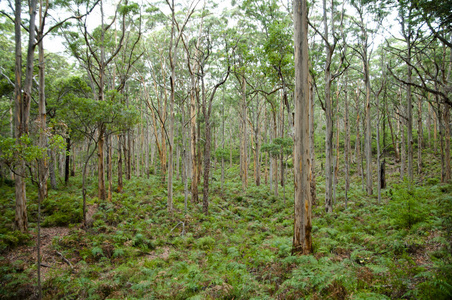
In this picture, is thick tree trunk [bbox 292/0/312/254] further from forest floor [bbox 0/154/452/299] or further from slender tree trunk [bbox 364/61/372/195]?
slender tree trunk [bbox 364/61/372/195]

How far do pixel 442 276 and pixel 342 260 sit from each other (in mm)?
2114

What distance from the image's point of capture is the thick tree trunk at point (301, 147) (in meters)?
5.84

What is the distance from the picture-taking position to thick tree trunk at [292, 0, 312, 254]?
584cm

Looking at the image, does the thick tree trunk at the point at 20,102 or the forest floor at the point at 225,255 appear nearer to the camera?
the forest floor at the point at 225,255

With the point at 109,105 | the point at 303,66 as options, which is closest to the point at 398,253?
the point at 303,66

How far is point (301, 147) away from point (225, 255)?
4.21 meters

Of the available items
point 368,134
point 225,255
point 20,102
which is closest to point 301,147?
point 225,255

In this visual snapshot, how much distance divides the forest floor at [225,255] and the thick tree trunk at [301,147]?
0.56 m

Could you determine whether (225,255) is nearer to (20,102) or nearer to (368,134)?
(20,102)

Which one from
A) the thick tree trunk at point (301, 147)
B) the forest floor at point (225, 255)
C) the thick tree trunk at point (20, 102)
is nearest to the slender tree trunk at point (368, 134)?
the forest floor at point (225, 255)

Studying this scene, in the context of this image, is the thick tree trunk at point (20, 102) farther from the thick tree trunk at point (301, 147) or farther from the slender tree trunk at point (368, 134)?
the slender tree trunk at point (368, 134)

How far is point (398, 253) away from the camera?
546cm

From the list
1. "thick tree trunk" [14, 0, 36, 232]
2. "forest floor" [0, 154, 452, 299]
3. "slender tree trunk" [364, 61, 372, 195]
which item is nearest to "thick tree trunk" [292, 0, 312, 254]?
"forest floor" [0, 154, 452, 299]

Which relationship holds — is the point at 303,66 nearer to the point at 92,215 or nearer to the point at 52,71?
the point at 92,215
